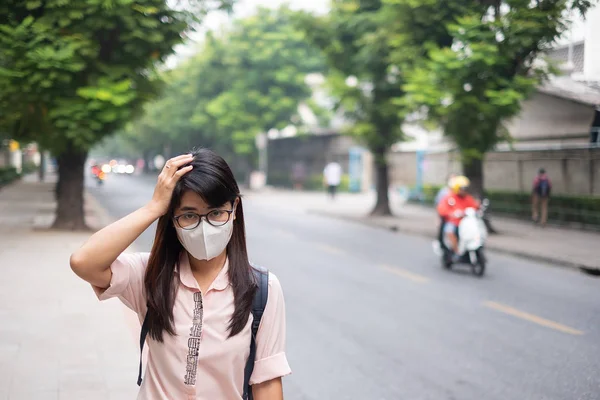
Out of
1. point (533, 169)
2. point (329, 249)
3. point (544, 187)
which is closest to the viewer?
point (329, 249)

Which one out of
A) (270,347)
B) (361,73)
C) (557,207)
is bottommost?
(557,207)

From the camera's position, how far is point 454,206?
1335 cm

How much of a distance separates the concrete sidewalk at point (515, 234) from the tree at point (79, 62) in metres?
8.27

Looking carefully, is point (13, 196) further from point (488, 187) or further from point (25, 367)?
point (25, 367)

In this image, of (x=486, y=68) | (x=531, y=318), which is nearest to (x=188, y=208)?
(x=531, y=318)

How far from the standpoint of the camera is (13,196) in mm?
33688

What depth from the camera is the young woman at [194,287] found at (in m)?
2.56

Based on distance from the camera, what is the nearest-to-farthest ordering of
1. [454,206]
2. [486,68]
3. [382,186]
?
[454,206] → [486,68] → [382,186]

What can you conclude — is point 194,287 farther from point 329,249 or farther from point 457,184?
point 329,249

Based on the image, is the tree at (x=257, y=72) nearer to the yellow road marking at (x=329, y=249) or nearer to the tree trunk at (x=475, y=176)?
the tree trunk at (x=475, y=176)

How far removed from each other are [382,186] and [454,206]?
42.8 ft

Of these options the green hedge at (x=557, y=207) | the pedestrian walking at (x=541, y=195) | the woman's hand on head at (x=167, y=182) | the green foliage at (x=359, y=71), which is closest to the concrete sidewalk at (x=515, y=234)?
the pedestrian walking at (x=541, y=195)

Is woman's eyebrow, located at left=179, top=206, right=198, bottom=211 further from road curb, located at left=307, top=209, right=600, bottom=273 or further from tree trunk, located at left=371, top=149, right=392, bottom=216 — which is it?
tree trunk, located at left=371, top=149, right=392, bottom=216

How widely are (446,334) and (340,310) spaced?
66.0 inches
